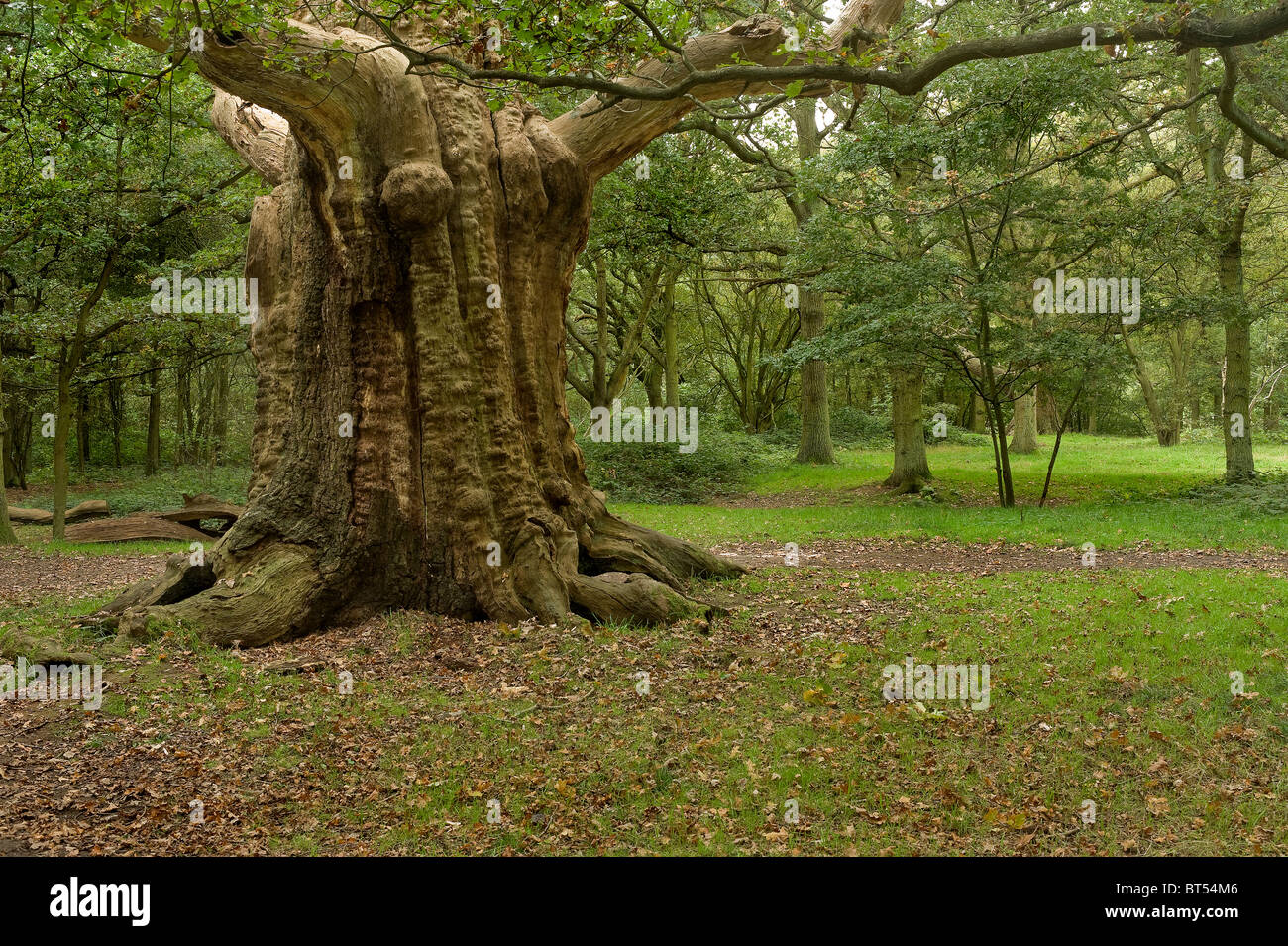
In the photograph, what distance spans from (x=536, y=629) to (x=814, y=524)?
8998mm

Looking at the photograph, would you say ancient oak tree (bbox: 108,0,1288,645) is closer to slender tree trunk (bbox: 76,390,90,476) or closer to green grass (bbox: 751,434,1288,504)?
green grass (bbox: 751,434,1288,504)

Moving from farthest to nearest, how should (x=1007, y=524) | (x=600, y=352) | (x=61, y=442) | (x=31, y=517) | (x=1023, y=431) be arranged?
(x=1023, y=431) → (x=600, y=352) → (x=31, y=517) → (x=61, y=442) → (x=1007, y=524)

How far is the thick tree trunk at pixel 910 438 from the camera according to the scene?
804 inches

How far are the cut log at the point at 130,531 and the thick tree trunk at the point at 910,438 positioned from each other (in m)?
14.3

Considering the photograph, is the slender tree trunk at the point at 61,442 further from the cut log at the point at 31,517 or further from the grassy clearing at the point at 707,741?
the grassy clearing at the point at 707,741

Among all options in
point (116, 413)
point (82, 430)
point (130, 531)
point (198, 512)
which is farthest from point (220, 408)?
point (130, 531)

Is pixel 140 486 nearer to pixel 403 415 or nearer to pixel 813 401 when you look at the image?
pixel 813 401

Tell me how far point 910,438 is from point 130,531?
51.5ft

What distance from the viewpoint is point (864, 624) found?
29.5ft

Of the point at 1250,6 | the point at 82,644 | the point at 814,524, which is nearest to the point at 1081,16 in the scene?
the point at 1250,6

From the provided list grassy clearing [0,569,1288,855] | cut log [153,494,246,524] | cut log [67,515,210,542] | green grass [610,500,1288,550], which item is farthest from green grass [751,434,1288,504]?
cut log [67,515,210,542]

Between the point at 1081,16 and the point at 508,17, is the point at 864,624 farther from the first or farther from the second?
the point at 1081,16

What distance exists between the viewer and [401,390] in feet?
28.6

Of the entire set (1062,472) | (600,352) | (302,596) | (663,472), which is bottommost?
(302,596)
